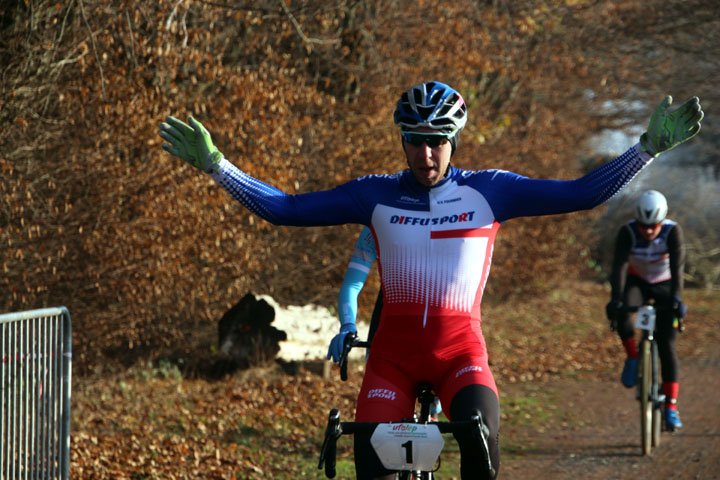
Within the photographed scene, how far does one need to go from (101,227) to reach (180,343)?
11.5 ft

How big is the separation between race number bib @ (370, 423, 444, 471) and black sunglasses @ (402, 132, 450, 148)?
1.44 m

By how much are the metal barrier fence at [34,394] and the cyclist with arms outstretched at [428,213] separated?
202 cm

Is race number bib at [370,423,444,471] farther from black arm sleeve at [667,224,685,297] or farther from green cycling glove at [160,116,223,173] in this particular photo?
black arm sleeve at [667,224,685,297]

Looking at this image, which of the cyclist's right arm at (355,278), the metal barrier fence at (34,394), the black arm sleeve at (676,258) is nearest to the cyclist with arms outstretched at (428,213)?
the cyclist's right arm at (355,278)

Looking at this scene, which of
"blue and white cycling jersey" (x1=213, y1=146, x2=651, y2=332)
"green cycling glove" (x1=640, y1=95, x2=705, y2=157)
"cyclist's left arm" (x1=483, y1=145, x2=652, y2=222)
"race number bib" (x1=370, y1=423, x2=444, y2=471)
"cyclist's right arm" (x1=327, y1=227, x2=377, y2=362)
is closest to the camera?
"race number bib" (x1=370, y1=423, x2=444, y2=471)

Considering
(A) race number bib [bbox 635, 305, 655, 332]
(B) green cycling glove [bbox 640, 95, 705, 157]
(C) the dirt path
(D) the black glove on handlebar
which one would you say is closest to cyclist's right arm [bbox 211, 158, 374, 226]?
(B) green cycling glove [bbox 640, 95, 705, 157]

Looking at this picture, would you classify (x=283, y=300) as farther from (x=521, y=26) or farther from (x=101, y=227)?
(x=521, y=26)

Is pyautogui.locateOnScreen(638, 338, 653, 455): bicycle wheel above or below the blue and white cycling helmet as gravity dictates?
below

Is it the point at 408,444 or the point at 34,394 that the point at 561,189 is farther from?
the point at 34,394

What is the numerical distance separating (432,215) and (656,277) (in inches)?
226

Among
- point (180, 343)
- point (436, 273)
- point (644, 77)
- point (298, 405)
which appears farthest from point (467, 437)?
point (644, 77)

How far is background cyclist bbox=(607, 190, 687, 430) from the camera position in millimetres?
8805

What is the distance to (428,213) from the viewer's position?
4391mm

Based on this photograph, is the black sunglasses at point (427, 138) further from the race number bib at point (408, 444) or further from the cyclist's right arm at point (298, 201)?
the race number bib at point (408, 444)
